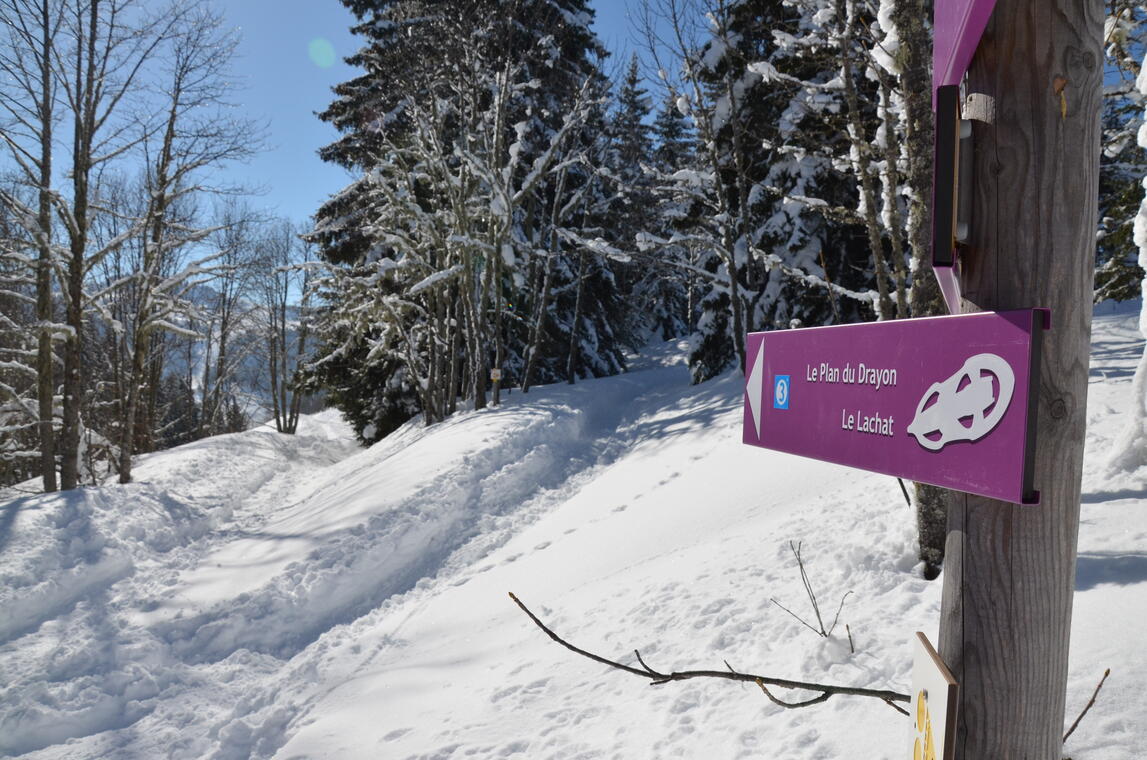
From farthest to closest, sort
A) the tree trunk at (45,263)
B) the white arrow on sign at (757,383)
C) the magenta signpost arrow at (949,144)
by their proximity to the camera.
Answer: the tree trunk at (45,263)
the white arrow on sign at (757,383)
the magenta signpost arrow at (949,144)

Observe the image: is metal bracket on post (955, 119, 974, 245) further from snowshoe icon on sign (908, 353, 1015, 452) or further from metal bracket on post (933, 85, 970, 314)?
snowshoe icon on sign (908, 353, 1015, 452)

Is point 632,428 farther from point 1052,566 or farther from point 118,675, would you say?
point 1052,566

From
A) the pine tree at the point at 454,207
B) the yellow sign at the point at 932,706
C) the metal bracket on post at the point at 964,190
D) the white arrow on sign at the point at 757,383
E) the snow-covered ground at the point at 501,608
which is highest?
the pine tree at the point at 454,207

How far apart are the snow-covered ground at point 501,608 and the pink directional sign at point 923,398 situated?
189cm

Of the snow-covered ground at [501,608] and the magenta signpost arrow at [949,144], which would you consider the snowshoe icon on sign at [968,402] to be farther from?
the snow-covered ground at [501,608]

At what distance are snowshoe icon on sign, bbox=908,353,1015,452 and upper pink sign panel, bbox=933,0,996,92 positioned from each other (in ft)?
1.66

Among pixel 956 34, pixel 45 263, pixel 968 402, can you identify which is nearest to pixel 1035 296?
pixel 968 402

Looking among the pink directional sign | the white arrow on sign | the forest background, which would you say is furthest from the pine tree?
the pink directional sign

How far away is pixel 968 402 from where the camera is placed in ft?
3.03

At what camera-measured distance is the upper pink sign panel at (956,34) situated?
92 centimetres

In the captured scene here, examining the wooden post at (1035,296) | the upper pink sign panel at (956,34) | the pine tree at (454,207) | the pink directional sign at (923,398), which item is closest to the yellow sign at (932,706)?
the wooden post at (1035,296)

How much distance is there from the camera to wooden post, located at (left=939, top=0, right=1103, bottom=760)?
0.94 m

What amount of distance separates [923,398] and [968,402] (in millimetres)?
94

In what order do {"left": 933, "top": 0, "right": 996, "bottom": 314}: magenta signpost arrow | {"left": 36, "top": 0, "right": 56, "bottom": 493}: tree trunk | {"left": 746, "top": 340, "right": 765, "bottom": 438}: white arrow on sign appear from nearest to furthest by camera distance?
{"left": 933, "top": 0, "right": 996, "bottom": 314}: magenta signpost arrow → {"left": 746, "top": 340, "right": 765, "bottom": 438}: white arrow on sign → {"left": 36, "top": 0, "right": 56, "bottom": 493}: tree trunk
